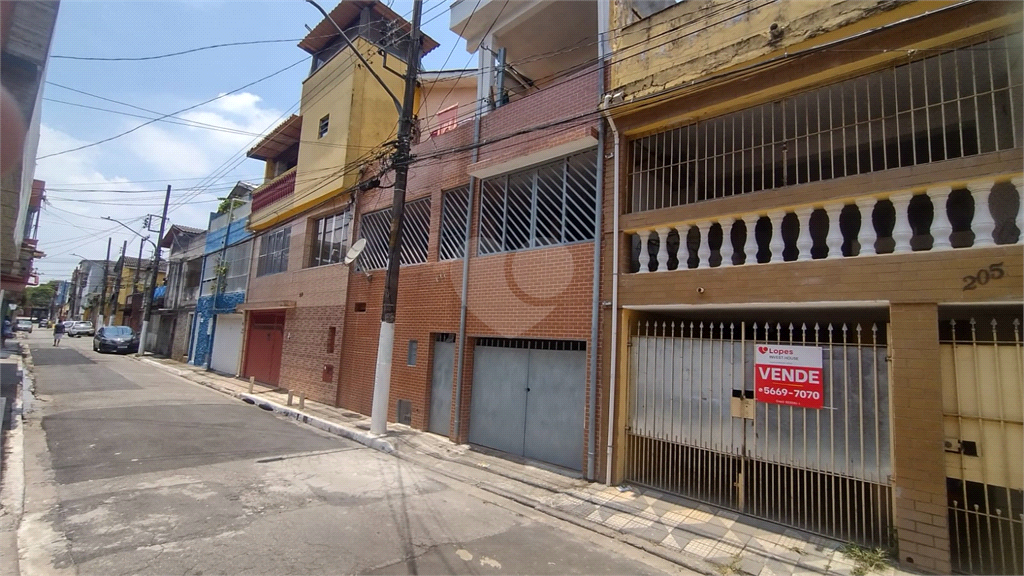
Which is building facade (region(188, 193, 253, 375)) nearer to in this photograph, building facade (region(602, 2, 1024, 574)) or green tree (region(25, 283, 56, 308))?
building facade (region(602, 2, 1024, 574))

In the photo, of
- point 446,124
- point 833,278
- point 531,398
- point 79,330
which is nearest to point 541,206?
point 531,398

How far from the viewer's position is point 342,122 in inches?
515

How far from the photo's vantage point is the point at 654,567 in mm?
4145

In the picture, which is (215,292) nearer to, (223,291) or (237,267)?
(223,291)

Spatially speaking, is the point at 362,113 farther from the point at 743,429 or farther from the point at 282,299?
the point at 743,429

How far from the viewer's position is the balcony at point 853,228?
4.06m

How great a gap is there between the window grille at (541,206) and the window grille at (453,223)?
2.07 ft

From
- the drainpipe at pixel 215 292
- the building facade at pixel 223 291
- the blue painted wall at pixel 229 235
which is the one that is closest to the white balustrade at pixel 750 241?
the building facade at pixel 223 291

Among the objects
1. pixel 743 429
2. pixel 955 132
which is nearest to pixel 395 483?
pixel 743 429

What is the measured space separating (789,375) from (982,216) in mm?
2113

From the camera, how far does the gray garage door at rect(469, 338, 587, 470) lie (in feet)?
22.4

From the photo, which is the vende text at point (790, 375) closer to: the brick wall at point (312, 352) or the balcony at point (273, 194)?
the brick wall at point (312, 352)

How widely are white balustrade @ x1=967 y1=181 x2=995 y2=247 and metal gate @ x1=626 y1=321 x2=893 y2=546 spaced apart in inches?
46.2

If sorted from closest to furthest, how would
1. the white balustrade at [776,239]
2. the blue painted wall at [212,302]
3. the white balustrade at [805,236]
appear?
the white balustrade at [805,236] → the white balustrade at [776,239] → the blue painted wall at [212,302]
